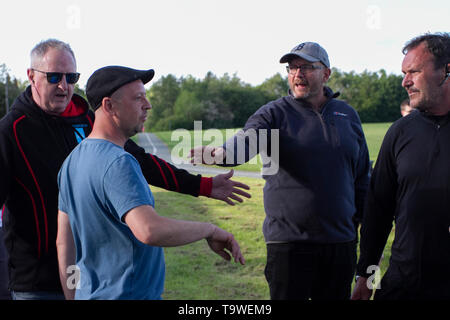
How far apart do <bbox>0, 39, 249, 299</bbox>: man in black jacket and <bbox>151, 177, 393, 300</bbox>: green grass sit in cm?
285

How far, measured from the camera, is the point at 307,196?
11.8 ft

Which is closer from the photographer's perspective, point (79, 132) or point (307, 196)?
point (79, 132)

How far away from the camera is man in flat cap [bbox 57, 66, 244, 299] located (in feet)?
6.57

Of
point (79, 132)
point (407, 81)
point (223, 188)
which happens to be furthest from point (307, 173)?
point (79, 132)

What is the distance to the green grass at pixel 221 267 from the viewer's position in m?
5.84

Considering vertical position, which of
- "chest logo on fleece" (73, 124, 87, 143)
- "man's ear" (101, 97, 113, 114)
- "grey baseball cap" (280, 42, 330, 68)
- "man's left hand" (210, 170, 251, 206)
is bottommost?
"man's left hand" (210, 170, 251, 206)

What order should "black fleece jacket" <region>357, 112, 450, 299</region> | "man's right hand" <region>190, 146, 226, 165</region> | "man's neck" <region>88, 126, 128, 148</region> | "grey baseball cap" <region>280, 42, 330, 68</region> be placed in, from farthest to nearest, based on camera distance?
1. "grey baseball cap" <region>280, 42, 330, 68</region>
2. "man's right hand" <region>190, 146, 226, 165</region>
3. "black fleece jacket" <region>357, 112, 450, 299</region>
4. "man's neck" <region>88, 126, 128, 148</region>

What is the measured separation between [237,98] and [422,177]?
9548 cm

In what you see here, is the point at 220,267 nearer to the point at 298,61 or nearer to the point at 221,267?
the point at 221,267

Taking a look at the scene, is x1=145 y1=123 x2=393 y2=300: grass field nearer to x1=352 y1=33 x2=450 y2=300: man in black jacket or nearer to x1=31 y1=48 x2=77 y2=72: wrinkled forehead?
x1=352 y1=33 x2=450 y2=300: man in black jacket

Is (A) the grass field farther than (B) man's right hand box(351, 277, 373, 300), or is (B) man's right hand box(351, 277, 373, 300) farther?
(A) the grass field

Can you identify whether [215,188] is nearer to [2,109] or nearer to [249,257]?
[249,257]

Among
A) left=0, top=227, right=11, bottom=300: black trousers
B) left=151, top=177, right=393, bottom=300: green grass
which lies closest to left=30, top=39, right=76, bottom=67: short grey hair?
left=0, top=227, right=11, bottom=300: black trousers

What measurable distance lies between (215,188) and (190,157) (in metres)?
0.38
